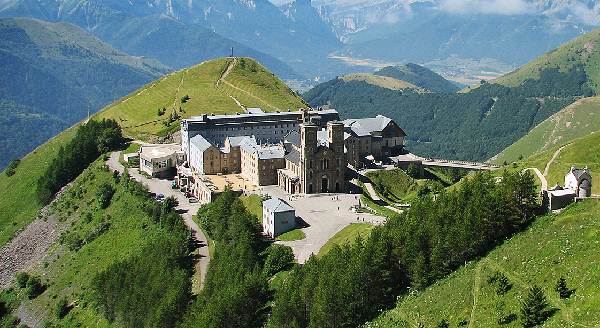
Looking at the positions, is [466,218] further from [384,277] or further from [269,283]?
[269,283]

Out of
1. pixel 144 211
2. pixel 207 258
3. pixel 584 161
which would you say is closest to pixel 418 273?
pixel 584 161

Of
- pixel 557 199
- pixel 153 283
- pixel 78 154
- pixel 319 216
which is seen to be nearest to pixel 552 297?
pixel 557 199

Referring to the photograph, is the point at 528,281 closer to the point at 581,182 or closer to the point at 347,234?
the point at 581,182

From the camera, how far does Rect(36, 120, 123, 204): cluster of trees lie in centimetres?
16912

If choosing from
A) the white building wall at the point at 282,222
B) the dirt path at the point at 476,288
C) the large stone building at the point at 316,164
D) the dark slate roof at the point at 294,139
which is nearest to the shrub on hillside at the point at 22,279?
the large stone building at the point at 316,164

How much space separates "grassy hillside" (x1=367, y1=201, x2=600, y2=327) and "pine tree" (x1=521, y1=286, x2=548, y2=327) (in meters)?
0.84

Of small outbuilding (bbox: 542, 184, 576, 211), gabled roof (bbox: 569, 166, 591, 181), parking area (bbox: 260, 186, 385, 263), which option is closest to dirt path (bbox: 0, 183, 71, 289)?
parking area (bbox: 260, 186, 385, 263)

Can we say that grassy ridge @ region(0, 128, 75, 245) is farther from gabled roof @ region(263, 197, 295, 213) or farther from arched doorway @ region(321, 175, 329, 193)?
arched doorway @ region(321, 175, 329, 193)

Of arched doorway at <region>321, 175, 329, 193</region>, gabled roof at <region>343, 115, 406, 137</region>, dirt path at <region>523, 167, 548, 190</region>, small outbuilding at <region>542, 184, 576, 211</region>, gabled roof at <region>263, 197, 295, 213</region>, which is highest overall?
gabled roof at <region>343, 115, 406, 137</region>

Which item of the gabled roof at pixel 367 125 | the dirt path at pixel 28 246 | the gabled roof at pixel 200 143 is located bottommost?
the dirt path at pixel 28 246

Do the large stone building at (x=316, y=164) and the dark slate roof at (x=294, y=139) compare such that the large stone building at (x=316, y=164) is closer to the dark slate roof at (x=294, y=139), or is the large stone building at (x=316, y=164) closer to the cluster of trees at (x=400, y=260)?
the dark slate roof at (x=294, y=139)

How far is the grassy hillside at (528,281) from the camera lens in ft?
182

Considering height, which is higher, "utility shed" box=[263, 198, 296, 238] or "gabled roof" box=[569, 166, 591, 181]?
"gabled roof" box=[569, 166, 591, 181]

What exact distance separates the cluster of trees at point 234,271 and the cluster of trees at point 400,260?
5.83 metres
